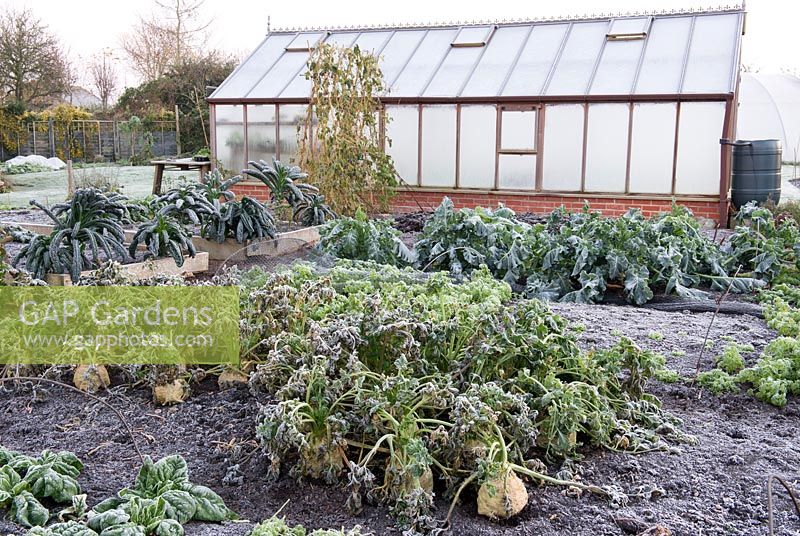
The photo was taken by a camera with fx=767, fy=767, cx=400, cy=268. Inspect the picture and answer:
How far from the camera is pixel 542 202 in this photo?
10.5m

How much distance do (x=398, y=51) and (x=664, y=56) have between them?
4.09 m

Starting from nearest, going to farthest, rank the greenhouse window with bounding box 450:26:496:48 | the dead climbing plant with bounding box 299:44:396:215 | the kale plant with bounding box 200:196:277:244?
the kale plant with bounding box 200:196:277:244 → the dead climbing plant with bounding box 299:44:396:215 → the greenhouse window with bounding box 450:26:496:48

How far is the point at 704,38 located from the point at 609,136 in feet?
6.77

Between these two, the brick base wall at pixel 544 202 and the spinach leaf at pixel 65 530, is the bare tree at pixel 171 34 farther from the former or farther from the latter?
the spinach leaf at pixel 65 530

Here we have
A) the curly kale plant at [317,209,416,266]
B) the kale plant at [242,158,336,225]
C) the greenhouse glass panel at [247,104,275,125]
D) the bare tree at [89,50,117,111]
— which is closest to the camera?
the curly kale plant at [317,209,416,266]

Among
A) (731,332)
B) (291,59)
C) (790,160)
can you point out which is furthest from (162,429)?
(790,160)

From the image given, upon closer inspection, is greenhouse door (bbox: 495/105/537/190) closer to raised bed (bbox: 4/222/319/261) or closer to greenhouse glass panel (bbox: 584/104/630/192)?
greenhouse glass panel (bbox: 584/104/630/192)

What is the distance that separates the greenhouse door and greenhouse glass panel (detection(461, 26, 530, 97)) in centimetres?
43

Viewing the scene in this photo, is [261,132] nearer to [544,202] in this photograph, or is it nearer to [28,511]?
[544,202]

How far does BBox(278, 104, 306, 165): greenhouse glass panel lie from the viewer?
37.6 feet

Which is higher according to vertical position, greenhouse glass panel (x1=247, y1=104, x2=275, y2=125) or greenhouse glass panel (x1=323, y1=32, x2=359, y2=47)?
greenhouse glass panel (x1=323, y1=32, x2=359, y2=47)

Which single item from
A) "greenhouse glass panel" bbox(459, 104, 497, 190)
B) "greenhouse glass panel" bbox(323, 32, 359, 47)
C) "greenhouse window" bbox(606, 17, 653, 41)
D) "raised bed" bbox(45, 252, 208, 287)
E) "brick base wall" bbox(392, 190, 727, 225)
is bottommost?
"raised bed" bbox(45, 252, 208, 287)

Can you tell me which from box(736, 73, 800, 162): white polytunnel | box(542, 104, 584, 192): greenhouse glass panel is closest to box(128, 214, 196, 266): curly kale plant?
box(542, 104, 584, 192): greenhouse glass panel

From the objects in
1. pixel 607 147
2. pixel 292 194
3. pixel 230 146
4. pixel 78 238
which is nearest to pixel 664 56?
pixel 607 147
